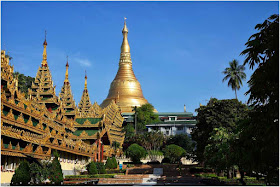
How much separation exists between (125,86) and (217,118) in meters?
68.2

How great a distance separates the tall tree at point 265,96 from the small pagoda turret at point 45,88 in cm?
3636

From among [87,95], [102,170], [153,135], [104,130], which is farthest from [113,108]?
[102,170]

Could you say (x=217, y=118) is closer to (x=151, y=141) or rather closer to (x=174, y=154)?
(x=174, y=154)

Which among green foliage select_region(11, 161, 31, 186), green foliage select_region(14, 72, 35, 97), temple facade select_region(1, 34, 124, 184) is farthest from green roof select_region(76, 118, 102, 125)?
green foliage select_region(11, 161, 31, 186)

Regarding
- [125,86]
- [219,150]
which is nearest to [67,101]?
[219,150]

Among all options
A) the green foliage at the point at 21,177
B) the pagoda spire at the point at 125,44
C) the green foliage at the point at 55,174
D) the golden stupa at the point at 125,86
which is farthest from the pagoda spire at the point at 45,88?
the pagoda spire at the point at 125,44

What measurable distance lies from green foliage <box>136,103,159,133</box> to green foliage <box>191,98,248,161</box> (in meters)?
44.2

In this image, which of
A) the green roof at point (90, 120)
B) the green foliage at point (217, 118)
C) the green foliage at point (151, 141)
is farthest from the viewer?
the green foliage at point (151, 141)

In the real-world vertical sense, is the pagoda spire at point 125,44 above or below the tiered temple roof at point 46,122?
above

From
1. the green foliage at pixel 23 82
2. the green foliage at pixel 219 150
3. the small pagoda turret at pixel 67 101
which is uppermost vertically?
the green foliage at pixel 23 82

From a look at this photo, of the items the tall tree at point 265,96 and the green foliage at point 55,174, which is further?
the green foliage at point 55,174

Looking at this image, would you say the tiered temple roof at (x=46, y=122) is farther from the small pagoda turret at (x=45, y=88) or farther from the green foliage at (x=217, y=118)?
the green foliage at (x=217, y=118)

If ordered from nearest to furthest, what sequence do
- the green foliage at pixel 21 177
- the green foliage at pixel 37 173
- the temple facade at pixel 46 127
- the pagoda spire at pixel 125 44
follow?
the green foliage at pixel 21 177, the green foliage at pixel 37 173, the temple facade at pixel 46 127, the pagoda spire at pixel 125 44

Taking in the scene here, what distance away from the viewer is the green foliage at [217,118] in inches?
1478
